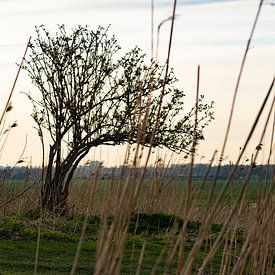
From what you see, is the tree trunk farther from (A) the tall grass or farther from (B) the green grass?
(A) the tall grass

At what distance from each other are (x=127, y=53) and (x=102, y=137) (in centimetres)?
138

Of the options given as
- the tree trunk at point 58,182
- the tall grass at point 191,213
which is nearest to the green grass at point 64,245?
the tree trunk at point 58,182

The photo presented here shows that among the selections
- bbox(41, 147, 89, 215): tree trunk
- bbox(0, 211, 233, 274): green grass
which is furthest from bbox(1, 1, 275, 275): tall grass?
bbox(41, 147, 89, 215): tree trunk

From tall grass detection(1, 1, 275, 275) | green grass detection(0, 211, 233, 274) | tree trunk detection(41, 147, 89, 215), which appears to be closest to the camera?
tall grass detection(1, 1, 275, 275)

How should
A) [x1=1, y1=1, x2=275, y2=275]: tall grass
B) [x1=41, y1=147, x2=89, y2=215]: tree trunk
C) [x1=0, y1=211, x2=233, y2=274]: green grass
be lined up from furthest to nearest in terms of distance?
[x1=41, y1=147, x2=89, y2=215]: tree trunk → [x1=0, y1=211, x2=233, y2=274]: green grass → [x1=1, y1=1, x2=275, y2=275]: tall grass

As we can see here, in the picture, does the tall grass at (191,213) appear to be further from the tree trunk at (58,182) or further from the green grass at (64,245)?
the tree trunk at (58,182)

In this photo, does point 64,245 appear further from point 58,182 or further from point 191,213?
point 191,213

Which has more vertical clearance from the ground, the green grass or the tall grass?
the tall grass

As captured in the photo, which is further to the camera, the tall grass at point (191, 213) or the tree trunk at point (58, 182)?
the tree trunk at point (58, 182)

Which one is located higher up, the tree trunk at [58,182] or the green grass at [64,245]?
the tree trunk at [58,182]

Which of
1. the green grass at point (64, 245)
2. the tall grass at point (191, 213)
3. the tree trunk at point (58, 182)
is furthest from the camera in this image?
the tree trunk at point (58, 182)

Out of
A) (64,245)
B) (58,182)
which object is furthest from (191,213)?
(58,182)

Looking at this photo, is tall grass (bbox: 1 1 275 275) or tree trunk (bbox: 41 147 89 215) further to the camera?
→ tree trunk (bbox: 41 147 89 215)

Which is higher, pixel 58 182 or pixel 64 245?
pixel 58 182
